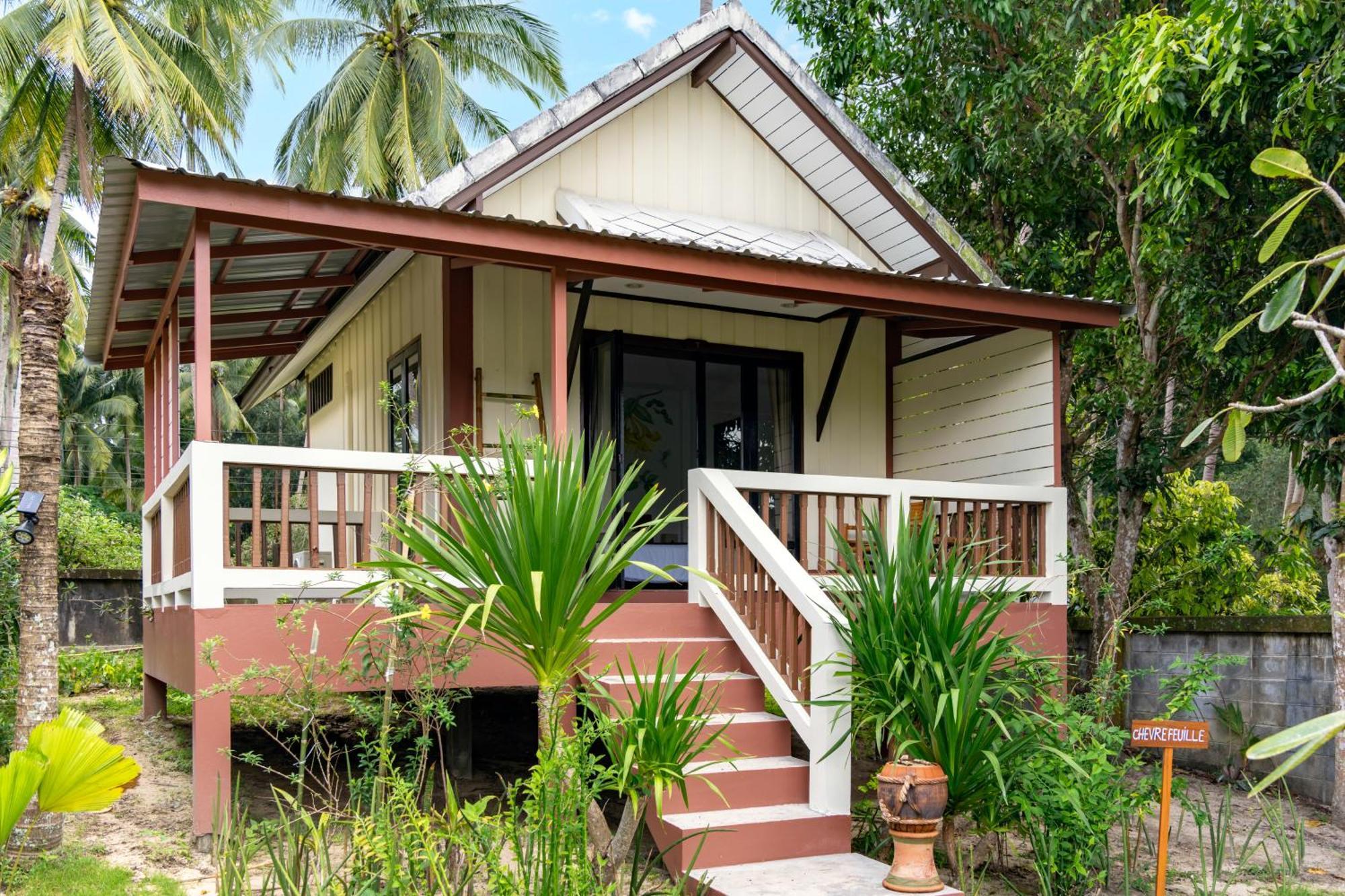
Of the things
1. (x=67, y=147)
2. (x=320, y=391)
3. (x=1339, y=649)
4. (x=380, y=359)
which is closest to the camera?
(x=1339, y=649)

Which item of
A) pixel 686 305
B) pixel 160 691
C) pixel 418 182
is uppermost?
pixel 418 182

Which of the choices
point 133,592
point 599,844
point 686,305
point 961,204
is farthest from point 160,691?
point 961,204

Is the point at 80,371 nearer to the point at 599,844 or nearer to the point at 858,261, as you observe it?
the point at 858,261

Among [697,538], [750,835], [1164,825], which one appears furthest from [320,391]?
[1164,825]

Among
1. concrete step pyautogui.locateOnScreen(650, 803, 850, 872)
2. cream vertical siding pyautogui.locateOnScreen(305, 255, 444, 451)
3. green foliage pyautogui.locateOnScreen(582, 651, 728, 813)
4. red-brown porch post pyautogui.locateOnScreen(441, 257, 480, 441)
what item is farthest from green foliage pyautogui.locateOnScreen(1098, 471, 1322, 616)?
green foliage pyautogui.locateOnScreen(582, 651, 728, 813)

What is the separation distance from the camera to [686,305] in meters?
10.1

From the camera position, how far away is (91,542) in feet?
51.8

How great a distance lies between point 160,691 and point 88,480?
32479 mm

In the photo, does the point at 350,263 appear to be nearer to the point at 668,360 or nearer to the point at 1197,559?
the point at 668,360

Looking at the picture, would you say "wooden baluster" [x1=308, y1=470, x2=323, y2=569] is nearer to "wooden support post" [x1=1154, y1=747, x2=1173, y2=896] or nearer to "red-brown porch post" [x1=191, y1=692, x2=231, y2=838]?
"red-brown porch post" [x1=191, y1=692, x2=231, y2=838]

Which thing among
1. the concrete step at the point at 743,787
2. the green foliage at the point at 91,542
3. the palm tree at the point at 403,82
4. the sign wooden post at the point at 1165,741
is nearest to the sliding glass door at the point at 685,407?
the concrete step at the point at 743,787

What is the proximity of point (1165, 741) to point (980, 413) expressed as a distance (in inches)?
185

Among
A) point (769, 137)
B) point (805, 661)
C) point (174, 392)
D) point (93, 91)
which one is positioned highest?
point (93, 91)

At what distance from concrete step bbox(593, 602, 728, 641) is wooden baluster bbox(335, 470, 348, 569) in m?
1.56
